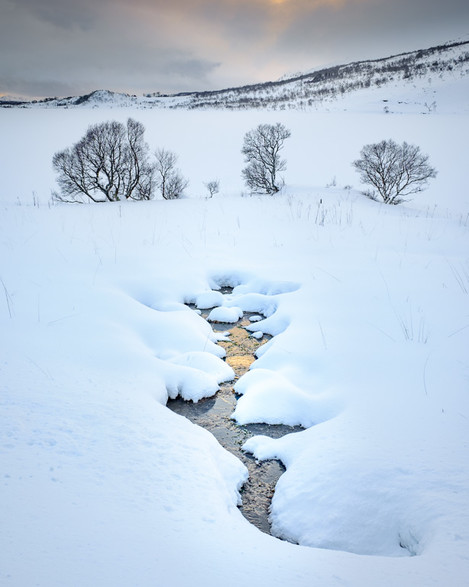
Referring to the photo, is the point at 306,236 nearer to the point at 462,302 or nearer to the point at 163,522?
the point at 462,302

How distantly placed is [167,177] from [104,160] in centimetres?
654

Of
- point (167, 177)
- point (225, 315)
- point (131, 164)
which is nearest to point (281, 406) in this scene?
point (225, 315)

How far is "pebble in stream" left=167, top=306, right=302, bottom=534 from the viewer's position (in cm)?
206

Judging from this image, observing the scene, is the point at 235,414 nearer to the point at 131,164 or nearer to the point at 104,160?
the point at 104,160

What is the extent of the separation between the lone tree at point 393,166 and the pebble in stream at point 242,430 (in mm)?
16776

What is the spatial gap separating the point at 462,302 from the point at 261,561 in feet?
12.0

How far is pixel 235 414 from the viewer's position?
9.25 ft

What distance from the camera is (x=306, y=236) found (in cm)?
754

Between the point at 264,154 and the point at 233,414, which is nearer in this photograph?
the point at 233,414

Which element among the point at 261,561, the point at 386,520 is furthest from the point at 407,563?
the point at 261,561

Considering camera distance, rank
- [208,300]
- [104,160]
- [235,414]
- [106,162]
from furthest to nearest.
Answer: [106,162] < [104,160] < [208,300] < [235,414]

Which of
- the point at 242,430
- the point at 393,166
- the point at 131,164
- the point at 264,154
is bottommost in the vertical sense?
the point at 242,430

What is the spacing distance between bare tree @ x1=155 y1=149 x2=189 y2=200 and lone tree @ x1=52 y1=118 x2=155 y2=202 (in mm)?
3464

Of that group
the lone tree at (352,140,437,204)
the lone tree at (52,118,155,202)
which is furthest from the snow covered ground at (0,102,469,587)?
the lone tree at (352,140,437,204)
